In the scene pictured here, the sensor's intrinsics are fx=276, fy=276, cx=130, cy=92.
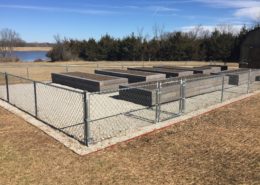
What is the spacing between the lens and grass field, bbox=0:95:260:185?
16.4ft

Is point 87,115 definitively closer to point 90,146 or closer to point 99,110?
point 90,146

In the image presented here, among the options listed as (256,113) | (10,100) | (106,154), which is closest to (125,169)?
(106,154)

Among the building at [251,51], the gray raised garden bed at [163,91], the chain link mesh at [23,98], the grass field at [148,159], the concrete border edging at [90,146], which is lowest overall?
the grass field at [148,159]

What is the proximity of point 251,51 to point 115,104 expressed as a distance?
682 inches

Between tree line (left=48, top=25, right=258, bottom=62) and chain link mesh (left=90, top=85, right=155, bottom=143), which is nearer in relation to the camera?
chain link mesh (left=90, top=85, right=155, bottom=143)

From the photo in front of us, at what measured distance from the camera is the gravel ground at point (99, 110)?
7.88 meters

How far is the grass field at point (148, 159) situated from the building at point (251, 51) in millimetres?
17558

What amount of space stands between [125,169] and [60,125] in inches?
140

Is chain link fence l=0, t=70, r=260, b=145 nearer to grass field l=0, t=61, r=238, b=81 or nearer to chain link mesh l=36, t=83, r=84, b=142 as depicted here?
chain link mesh l=36, t=83, r=84, b=142

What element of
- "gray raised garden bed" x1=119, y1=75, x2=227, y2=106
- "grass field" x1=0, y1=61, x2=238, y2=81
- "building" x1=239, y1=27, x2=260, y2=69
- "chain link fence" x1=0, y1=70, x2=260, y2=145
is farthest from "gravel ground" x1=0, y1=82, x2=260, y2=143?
"building" x1=239, y1=27, x2=260, y2=69

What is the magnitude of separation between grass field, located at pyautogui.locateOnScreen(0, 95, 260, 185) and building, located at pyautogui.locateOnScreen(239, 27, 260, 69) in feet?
57.6

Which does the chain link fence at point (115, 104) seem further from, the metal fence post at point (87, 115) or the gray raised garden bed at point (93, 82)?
the gray raised garden bed at point (93, 82)

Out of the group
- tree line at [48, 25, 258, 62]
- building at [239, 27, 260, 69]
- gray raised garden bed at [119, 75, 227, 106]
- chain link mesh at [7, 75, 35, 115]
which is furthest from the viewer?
tree line at [48, 25, 258, 62]

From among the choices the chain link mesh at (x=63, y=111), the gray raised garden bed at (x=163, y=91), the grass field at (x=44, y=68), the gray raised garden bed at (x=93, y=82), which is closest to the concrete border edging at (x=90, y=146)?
the chain link mesh at (x=63, y=111)
